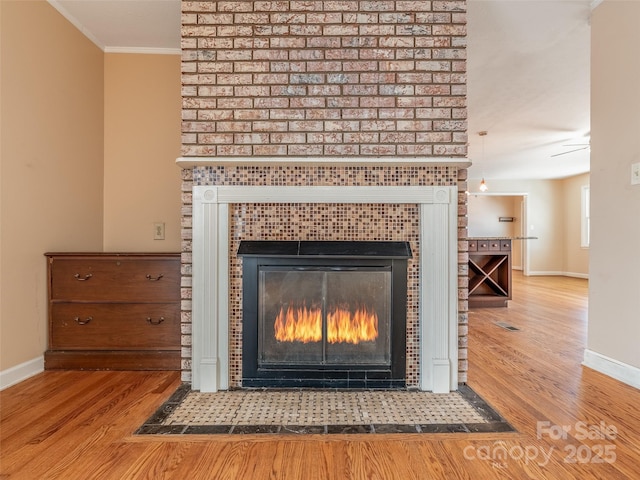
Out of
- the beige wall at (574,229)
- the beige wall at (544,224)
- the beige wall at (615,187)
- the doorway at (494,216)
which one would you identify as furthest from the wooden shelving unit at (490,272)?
the doorway at (494,216)

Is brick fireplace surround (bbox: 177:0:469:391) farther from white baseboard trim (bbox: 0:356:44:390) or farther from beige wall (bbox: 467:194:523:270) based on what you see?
beige wall (bbox: 467:194:523:270)

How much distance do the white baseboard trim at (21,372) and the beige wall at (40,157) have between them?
0.10 ft

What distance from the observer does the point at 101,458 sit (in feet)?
4.39

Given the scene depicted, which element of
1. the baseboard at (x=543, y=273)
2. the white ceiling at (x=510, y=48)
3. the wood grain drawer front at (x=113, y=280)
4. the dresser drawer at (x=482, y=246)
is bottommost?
the baseboard at (x=543, y=273)

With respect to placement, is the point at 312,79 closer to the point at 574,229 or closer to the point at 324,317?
the point at 324,317

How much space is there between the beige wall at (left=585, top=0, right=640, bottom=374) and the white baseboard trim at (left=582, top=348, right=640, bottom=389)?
20mm

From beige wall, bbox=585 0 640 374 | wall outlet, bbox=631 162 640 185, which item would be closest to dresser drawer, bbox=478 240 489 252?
beige wall, bbox=585 0 640 374

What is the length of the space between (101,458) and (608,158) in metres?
3.25

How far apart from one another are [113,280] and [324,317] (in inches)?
57.8

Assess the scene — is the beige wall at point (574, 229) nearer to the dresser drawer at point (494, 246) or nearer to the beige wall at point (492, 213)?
the beige wall at point (492, 213)

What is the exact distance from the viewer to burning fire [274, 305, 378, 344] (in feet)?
6.46

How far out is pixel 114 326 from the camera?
7.49ft

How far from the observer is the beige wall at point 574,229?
777 centimetres

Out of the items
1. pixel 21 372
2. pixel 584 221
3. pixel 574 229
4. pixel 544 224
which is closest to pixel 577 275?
pixel 574 229
